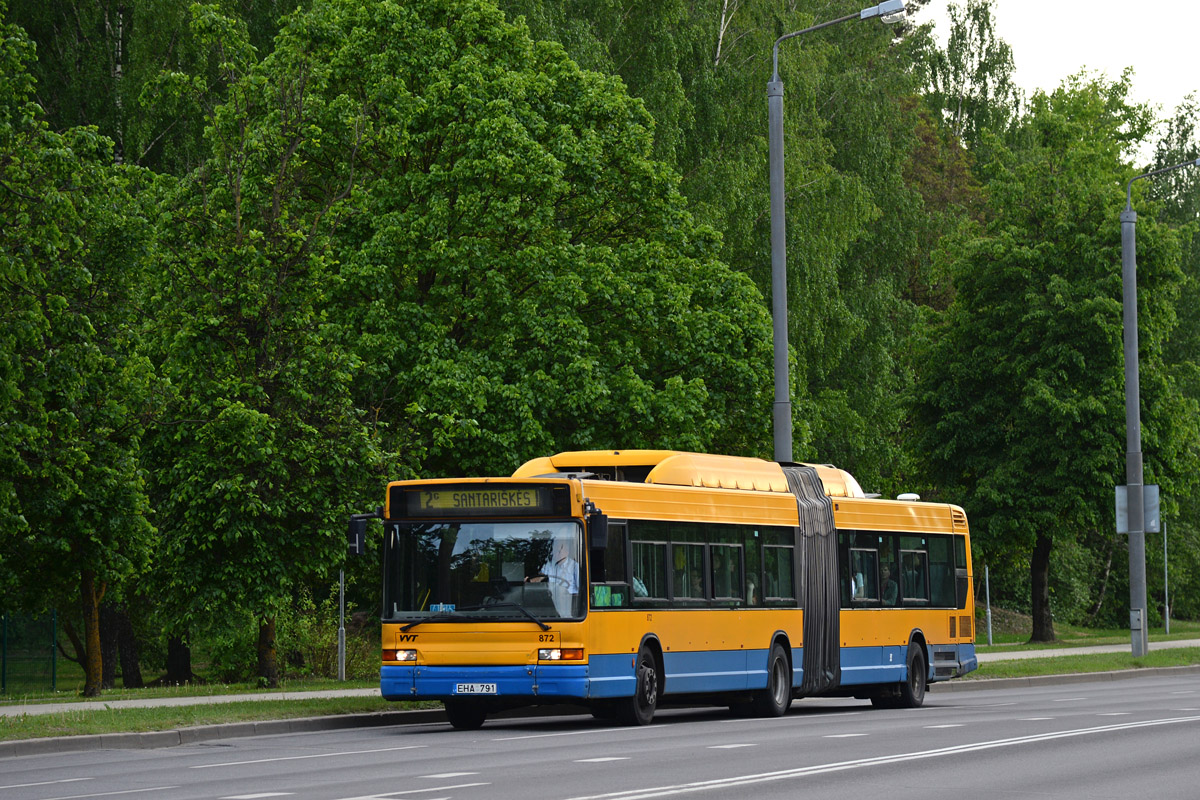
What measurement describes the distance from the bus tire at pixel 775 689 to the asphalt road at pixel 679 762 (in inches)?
29.4

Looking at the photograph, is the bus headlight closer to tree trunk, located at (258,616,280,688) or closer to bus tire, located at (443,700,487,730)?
bus tire, located at (443,700,487,730)

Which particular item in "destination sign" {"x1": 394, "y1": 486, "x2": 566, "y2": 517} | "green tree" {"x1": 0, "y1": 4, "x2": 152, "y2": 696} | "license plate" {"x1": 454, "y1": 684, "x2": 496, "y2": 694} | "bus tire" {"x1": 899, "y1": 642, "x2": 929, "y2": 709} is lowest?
"bus tire" {"x1": 899, "y1": 642, "x2": 929, "y2": 709}

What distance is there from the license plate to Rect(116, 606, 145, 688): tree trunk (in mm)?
21855

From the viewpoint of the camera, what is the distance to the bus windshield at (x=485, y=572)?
62.7 feet

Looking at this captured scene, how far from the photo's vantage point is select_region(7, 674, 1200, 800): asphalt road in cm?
1220

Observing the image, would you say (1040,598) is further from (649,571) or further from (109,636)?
(649,571)

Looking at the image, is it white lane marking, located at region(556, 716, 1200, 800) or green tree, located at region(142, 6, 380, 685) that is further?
green tree, located at region(142, 6, 380, 685)

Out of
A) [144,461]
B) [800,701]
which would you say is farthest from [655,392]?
[144,461]

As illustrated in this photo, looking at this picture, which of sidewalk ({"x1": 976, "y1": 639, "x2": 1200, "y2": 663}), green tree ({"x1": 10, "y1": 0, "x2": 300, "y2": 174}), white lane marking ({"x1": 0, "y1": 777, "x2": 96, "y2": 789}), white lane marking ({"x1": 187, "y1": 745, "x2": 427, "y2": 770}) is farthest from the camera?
green tree ({"x1": 10, "y1": 0, "x2": 300, "y2": 174})

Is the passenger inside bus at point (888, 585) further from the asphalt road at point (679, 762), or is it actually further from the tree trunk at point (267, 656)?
the tree trunk at point (267, 656)

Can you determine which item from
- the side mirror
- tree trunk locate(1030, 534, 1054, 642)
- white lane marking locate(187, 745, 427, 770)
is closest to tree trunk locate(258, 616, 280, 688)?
the side mirror

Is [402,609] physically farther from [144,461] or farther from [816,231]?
[816,231]

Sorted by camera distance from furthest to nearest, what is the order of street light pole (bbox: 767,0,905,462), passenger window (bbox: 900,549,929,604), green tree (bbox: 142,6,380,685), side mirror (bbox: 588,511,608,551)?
passenger window (bbox: 900,549,929,604), street light pole (bbox: 767,0,905,462), green tree (bbox: 142,6,380,685), side mirror (bbox: 588,511,608,551)

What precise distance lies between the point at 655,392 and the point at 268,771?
741 inches
